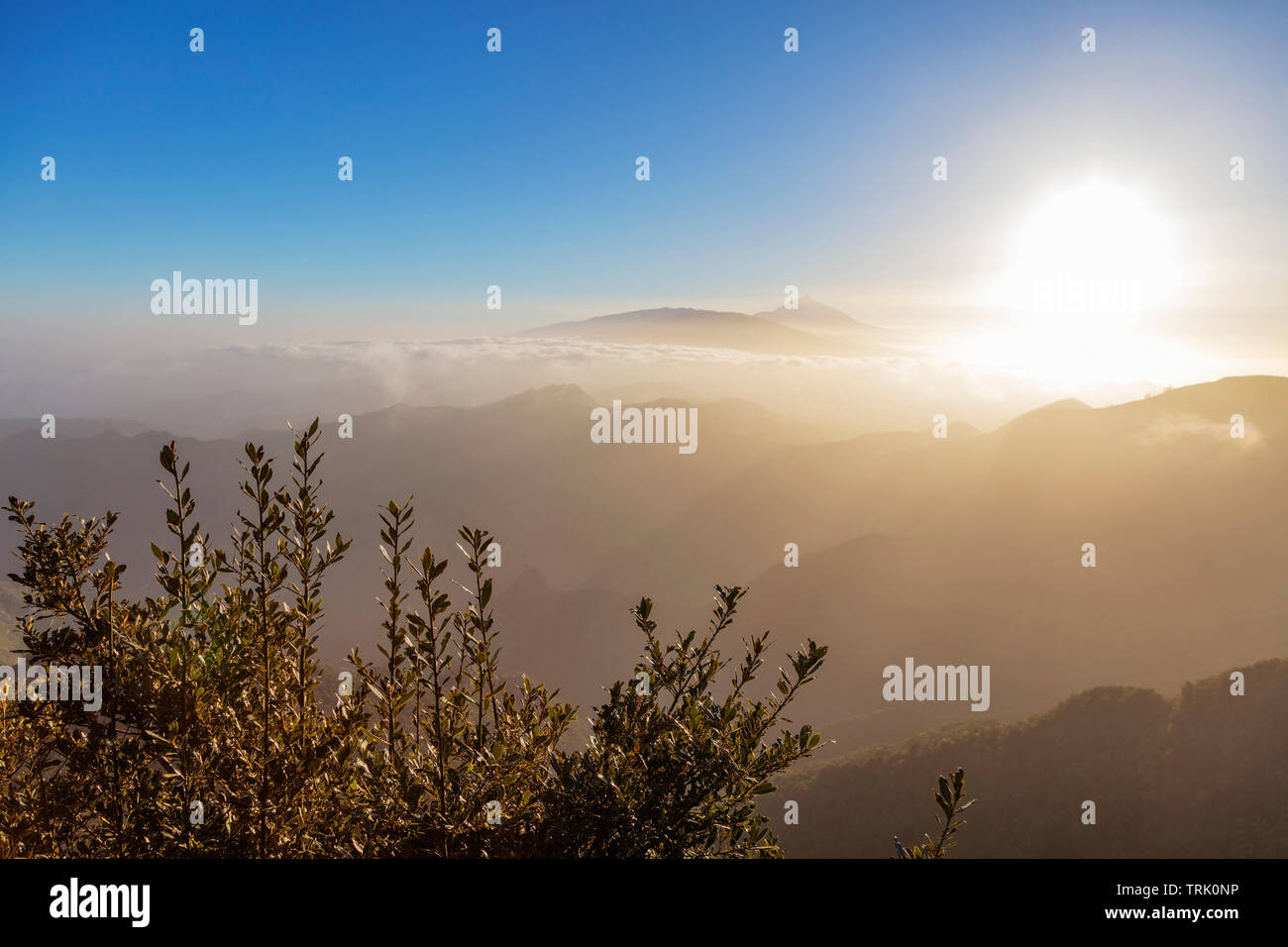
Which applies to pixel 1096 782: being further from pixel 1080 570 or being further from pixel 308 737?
pixel 308 737

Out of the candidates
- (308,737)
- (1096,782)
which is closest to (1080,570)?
(1096,782)

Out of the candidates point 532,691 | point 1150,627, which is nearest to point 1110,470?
point 1150,627

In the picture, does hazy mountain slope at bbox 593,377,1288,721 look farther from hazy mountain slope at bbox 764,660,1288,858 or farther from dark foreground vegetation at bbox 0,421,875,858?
dark foreground vegetation at bbox 0,421,875,858

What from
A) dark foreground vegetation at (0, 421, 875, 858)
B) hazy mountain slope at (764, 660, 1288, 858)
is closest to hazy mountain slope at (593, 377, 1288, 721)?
hazy mountain slope at (764, 660, 1288, 858)

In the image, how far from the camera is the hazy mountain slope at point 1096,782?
5988cm

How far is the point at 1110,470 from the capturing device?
156500 millimetres

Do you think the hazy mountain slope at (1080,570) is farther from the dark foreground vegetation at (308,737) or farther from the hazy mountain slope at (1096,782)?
the dark foreground vegetation at (308,737)

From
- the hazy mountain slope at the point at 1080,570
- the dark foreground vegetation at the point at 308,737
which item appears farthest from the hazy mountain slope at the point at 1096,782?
the dark foreground vegetation at the point at 308,737

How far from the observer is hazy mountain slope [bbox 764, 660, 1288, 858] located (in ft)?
196

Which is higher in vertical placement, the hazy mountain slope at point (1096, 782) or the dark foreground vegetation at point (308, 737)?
the dark foreground vegetation at point (308, 737)

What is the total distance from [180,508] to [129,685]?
998 millimetres

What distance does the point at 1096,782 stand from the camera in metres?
66.0
